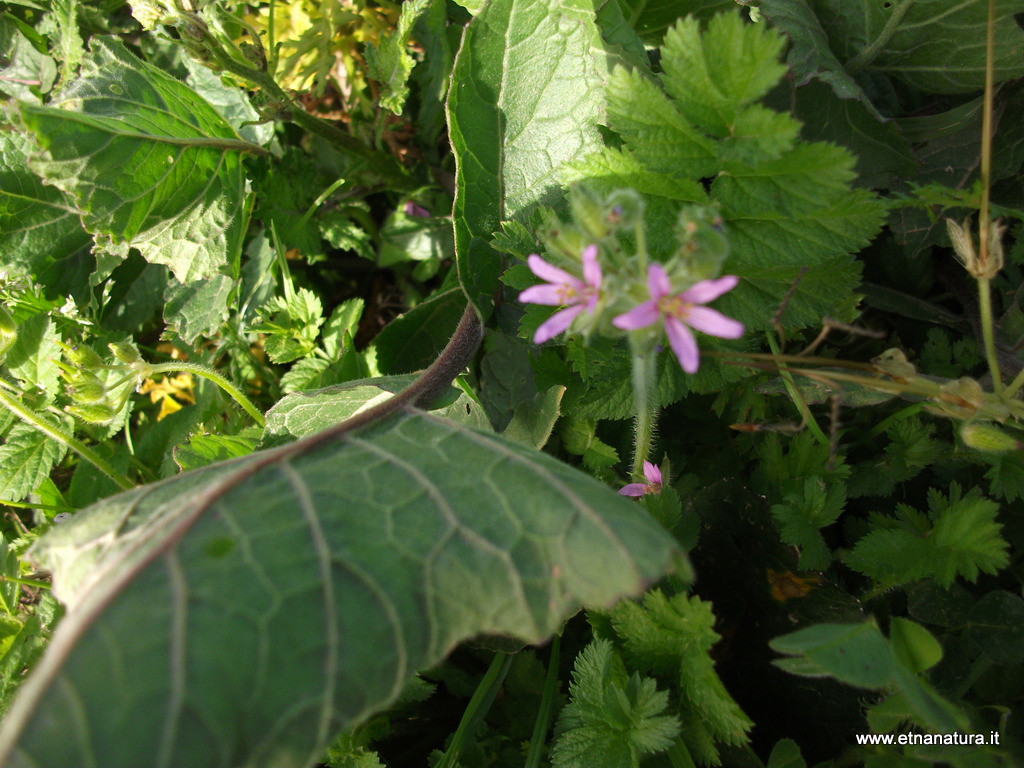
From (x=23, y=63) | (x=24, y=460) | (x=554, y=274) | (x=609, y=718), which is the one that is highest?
(x=23, y=63)

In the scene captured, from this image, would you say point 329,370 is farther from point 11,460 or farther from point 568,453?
point 11,460

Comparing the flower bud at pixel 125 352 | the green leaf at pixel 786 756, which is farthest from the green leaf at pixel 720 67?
the flower bud at pixel 125 352

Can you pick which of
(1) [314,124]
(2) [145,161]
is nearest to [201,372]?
(2) [145,161]

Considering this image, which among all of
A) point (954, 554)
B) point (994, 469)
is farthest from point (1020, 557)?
point (954, 554)

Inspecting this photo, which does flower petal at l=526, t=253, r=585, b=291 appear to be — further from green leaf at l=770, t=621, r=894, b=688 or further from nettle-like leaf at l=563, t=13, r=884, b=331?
green leaf at l=770, t=621, r=894, b=688

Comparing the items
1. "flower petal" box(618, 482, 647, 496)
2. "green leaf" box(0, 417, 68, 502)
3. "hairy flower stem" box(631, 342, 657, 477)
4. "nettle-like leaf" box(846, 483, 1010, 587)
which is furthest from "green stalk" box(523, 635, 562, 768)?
"green leaf" box(0, 417, 68, 502)

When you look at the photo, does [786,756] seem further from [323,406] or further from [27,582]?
[27,582]
